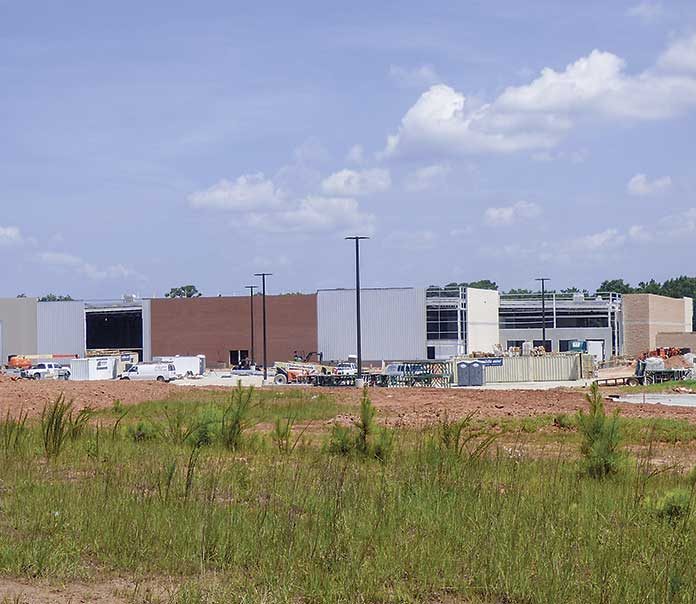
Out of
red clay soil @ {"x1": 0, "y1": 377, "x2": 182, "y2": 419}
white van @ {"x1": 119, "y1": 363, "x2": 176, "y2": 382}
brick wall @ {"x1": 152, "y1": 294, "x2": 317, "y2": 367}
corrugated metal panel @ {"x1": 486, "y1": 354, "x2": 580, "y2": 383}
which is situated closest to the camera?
red clay soil @ {"x1": 0, "y1": 377, "x2": 182, "y2": 419}

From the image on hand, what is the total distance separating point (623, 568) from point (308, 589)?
2.22 meters

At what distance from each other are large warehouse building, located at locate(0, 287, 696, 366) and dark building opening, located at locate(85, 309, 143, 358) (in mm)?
123

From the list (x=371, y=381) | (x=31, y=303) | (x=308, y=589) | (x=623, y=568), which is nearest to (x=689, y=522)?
(x=623, y=568)

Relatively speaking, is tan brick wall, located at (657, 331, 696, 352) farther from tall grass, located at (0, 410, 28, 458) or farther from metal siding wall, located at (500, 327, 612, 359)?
tall grass, located at (0, 410, 28, 458)

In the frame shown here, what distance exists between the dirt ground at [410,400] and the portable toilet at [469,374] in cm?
2788

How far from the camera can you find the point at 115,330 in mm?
123250

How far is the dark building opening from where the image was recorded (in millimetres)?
120500

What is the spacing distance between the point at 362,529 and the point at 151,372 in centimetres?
7884

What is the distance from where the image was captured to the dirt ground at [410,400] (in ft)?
103

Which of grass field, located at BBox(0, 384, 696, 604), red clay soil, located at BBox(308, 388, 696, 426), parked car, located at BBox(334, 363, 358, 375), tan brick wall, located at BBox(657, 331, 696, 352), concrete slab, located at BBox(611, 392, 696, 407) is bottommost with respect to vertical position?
concrete slab, located at BBox(611, 392, 696, 407)

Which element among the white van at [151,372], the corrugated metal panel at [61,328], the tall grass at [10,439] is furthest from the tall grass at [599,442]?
the corrugated metal panel at [61,328]

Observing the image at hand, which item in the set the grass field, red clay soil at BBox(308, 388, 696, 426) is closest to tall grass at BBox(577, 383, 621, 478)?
the grass field

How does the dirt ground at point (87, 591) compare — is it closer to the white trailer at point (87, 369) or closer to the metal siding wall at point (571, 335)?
the white trailer at point (87, 369)

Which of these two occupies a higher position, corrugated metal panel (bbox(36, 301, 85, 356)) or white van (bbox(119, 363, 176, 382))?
corrugated metal panel (bbox(36, 301, 85, 356))
